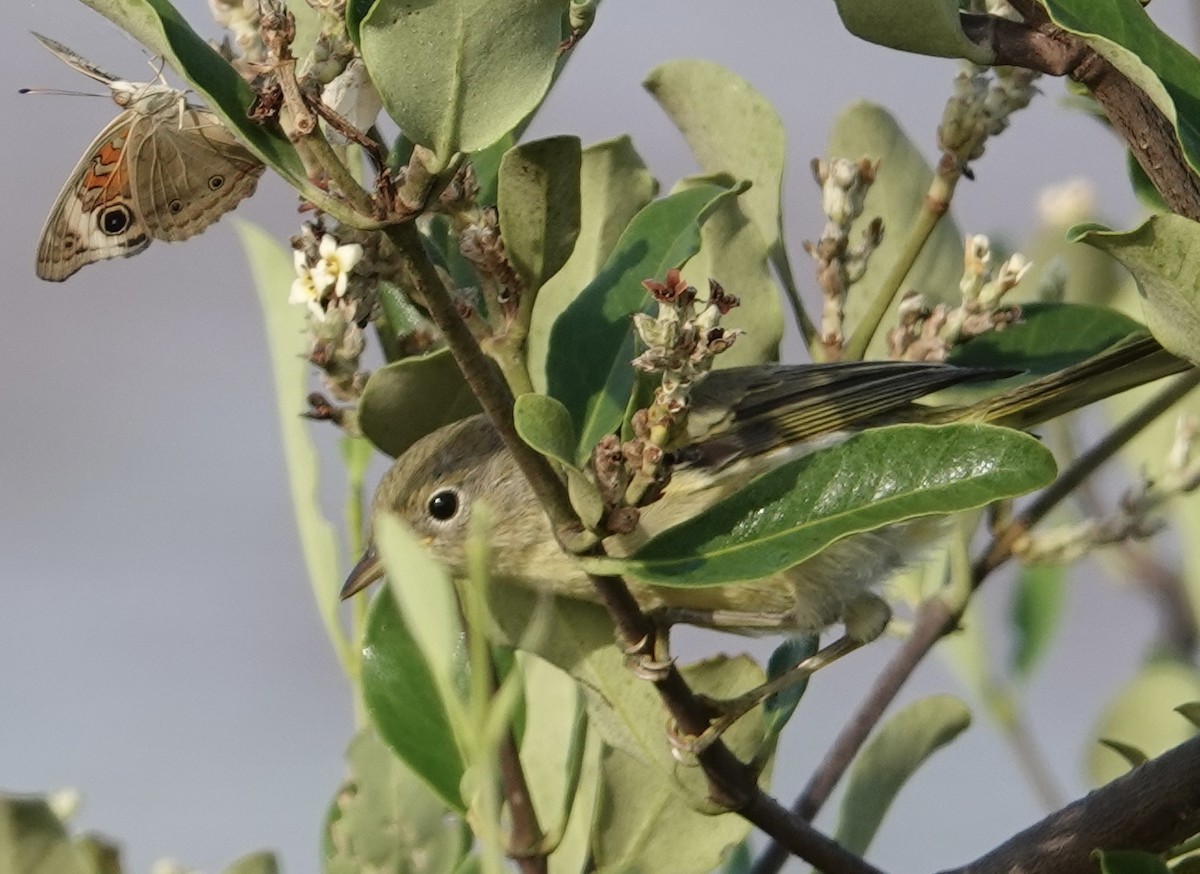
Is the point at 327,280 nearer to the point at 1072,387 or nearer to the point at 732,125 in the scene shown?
the point at 732,125

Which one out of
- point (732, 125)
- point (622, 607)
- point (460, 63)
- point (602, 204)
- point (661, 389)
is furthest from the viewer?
point (732, 125)

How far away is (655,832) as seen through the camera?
182cm

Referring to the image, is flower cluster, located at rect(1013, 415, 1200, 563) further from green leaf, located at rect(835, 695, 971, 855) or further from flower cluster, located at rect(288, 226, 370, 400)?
flower cluster, located at rect(288, 226, 370, 400)

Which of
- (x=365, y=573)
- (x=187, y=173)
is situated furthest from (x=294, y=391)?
(x=365, y=573)

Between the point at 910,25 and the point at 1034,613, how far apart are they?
187 centimetres

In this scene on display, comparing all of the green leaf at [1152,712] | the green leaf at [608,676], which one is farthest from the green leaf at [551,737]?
the green leaf at [1152,712]

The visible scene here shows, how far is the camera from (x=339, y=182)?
45.5 inches

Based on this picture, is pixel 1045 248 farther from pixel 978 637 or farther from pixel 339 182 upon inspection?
pixel 339 182

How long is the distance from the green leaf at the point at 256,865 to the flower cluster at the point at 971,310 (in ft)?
2.99

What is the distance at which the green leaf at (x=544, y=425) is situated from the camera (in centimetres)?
126

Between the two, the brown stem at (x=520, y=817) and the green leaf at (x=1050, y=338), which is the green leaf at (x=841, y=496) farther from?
the green leaf at (x=1050, y=338)

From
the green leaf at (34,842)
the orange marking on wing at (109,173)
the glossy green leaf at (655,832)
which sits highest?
the orange marking on wing at (109,173)

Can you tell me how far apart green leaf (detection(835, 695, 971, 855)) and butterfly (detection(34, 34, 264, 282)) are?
0.99 meters

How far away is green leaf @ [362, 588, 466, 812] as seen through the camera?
1626mm
